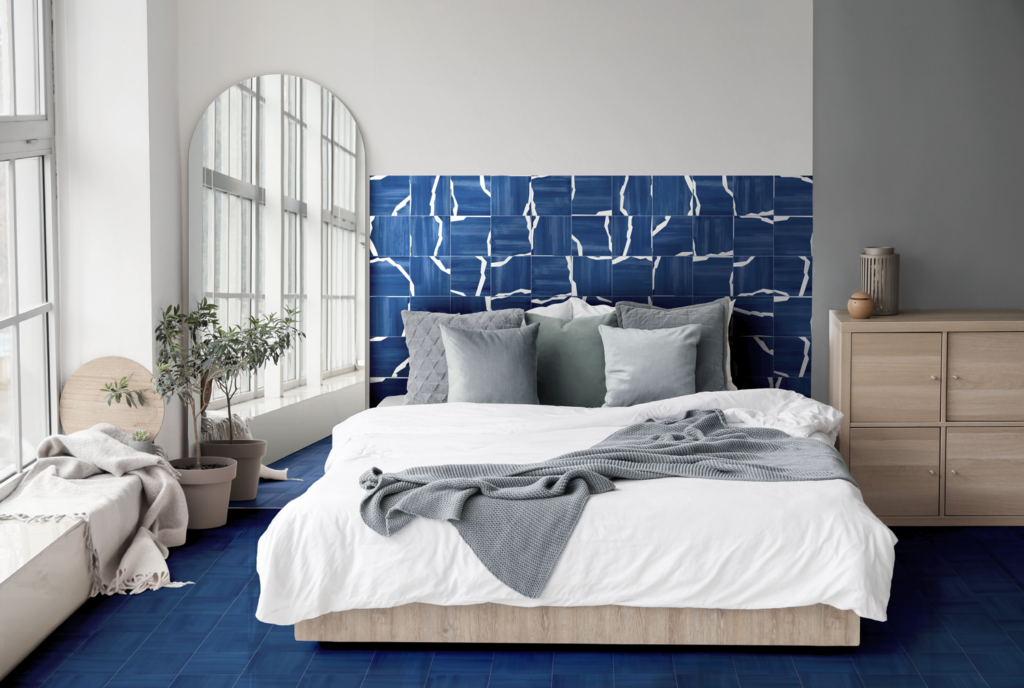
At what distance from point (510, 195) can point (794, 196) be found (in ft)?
Result: 4.87

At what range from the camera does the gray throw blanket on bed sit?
2414 millimetres

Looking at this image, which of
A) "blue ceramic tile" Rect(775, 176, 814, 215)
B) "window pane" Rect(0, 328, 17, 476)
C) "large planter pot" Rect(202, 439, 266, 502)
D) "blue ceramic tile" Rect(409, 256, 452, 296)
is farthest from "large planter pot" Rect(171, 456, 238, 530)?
"blue ceramic tile" Rect(775, 176, 814, 215)

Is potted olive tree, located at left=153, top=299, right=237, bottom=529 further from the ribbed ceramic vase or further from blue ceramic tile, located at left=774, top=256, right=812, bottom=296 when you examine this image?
the ribbed ceramic vase

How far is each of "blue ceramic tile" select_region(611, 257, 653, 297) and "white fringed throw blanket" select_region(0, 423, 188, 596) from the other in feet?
7.72

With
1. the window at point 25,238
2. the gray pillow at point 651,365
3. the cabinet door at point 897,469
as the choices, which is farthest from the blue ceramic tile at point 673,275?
the window at point 25,238

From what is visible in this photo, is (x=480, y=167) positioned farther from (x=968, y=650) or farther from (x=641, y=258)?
(x=968, y=650)

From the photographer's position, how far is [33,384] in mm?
3674

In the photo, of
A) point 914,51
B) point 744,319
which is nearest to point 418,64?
point 744,319

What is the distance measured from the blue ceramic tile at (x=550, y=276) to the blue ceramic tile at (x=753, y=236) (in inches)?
35.0

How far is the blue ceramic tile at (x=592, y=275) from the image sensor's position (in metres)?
4.28

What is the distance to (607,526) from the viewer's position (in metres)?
2.43

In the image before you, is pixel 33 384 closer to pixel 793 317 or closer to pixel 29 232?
pixel 29 232

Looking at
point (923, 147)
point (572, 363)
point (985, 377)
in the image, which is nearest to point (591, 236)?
point (572, 363)

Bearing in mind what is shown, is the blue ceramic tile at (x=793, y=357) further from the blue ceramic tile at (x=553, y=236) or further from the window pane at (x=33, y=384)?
the window pane at (x=33, y=384)
